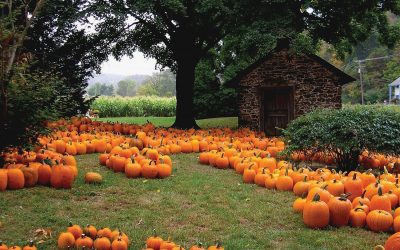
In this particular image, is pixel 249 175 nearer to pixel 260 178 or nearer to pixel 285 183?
pixel 260 178

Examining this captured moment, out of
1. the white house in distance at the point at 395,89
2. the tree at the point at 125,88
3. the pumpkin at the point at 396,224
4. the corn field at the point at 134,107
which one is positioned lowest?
the pumpkin at the point at 396,224

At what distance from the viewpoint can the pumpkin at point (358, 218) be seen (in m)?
6.02

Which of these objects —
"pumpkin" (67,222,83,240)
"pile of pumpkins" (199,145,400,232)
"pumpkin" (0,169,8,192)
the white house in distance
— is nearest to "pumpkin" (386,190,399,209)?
"pile of pumpkins" (199,145,400,232)

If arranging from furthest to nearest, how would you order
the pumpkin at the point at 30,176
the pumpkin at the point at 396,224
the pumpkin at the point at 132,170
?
1. the pumpkin at the point at 132,170
2. the pumpkin at the point at 30,176
3. the pumpkin at the point at 396,224

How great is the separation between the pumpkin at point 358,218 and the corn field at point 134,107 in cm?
3250

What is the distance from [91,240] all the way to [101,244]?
0.16 meters

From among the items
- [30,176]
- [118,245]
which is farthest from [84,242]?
[30,176]

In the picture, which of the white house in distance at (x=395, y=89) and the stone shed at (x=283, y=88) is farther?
the white house in distance at (x=395, y=89)

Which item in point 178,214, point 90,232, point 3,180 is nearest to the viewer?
point 90,232

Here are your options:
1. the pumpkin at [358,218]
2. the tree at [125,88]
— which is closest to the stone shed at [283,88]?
the pumpkin at [358,218]

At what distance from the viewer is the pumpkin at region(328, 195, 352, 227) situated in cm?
593

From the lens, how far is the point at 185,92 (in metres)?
20.6

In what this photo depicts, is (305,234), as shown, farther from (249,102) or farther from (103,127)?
(249,102)

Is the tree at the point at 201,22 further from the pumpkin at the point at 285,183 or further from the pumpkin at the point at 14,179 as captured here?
the pumpkin at the point at 14,179
